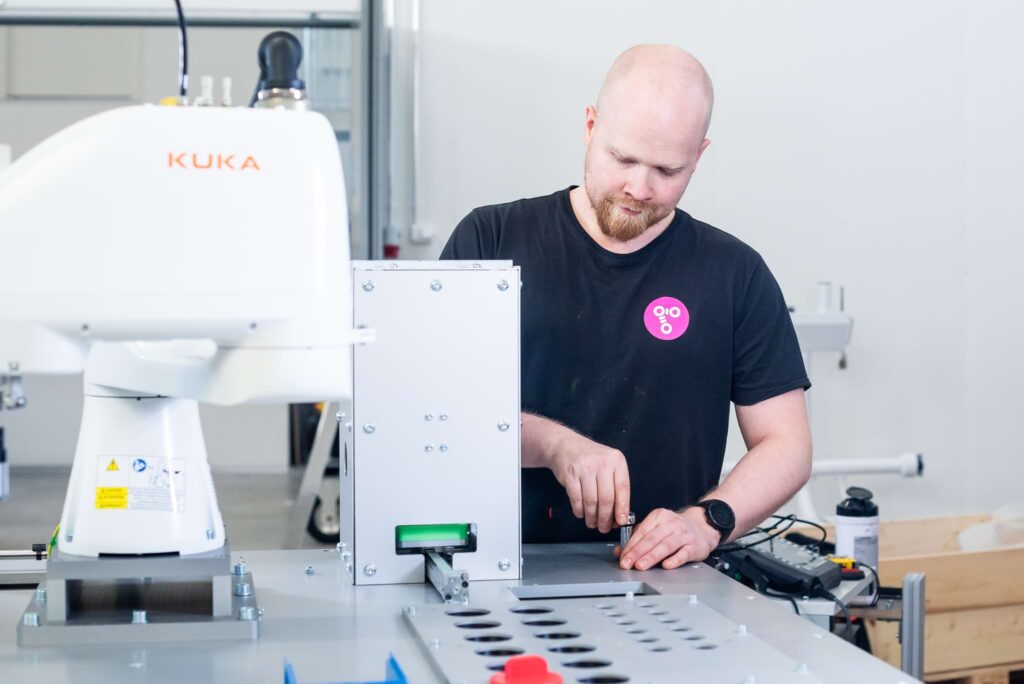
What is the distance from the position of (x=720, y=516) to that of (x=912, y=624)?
0.88ft

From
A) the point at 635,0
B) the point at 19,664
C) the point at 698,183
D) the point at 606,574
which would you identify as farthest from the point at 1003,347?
the point at 19,664

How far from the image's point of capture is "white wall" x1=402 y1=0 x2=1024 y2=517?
12.8ft

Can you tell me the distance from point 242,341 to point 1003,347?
3549mm

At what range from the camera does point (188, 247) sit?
88cm

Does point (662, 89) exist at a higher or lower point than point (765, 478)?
higher

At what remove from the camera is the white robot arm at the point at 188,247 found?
86cm

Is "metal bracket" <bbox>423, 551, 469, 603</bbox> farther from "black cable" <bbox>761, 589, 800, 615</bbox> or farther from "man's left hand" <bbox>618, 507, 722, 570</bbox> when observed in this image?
"black cable" <bbox>761, 589, 800, 615</bbox>

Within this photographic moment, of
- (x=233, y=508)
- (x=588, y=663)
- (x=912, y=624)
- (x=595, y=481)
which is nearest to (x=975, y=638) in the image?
(x=912, y=624)

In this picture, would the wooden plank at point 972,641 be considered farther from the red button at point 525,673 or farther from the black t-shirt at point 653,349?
the red button at point 525,673

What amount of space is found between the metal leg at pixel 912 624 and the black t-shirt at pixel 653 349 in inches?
13.3

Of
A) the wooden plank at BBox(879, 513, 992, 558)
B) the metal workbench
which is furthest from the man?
the wooden plank at BBox(879, 513, 992, 558)

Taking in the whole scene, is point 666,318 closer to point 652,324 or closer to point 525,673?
point 652,324

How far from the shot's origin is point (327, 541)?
384 centimetres

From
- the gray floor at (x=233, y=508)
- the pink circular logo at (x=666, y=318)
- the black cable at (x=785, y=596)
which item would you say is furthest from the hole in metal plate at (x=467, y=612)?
the gray floor at (x=233, y=508)
